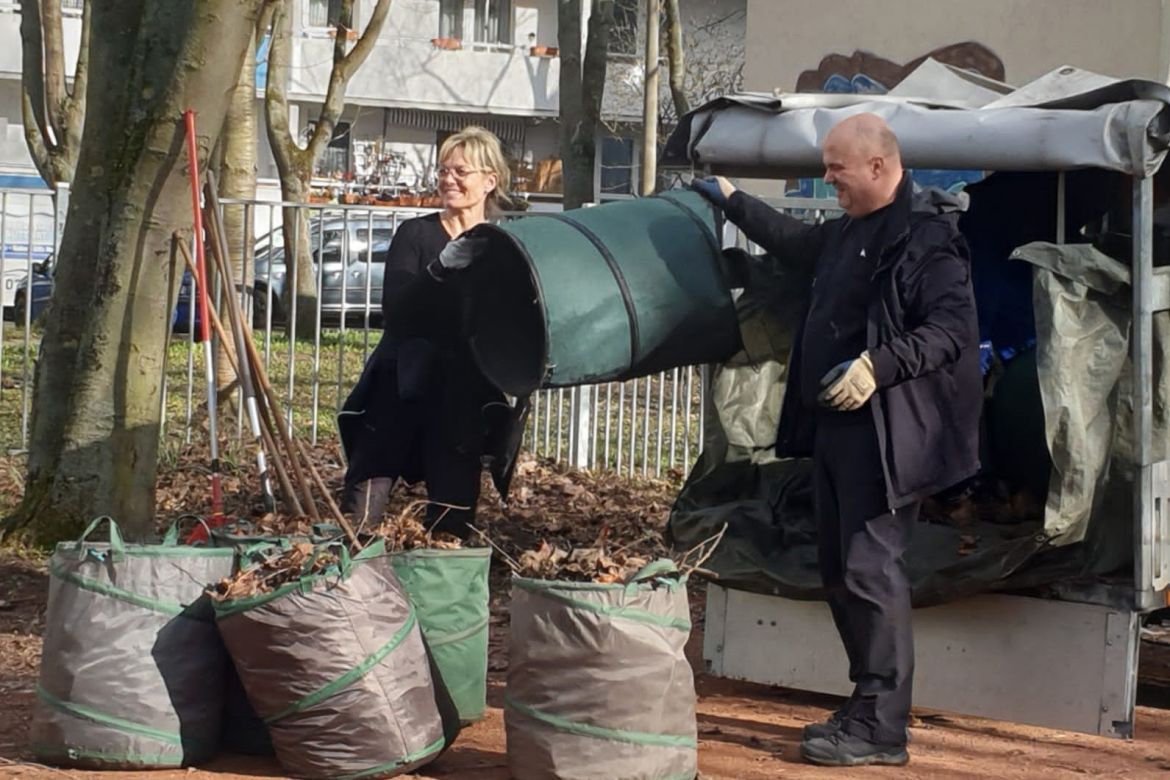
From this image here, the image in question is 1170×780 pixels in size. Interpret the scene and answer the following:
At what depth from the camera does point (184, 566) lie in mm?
5102

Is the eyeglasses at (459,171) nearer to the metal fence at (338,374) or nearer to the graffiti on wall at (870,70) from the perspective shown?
the metal fence at (338,374)

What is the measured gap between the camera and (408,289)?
20.9ft

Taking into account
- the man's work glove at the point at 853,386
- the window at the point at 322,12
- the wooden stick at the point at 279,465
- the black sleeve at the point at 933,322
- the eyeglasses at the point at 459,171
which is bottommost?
the wooden stick at the point at 279,465

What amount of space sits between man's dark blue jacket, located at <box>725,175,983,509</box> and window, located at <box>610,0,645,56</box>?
34.2m

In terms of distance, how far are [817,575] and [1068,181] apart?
1756 millimetres

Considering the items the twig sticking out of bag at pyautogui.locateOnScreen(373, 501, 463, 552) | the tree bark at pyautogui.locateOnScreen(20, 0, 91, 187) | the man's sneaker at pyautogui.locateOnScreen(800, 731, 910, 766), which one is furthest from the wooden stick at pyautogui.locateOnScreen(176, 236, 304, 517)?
the tree bark at pyautogui.locateOnScreen(20, 0, 91, 187)

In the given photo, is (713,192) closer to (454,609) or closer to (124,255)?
(454,609)

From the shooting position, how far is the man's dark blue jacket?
17.0ft

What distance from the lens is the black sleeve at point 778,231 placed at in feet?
19.7

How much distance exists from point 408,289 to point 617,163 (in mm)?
37506

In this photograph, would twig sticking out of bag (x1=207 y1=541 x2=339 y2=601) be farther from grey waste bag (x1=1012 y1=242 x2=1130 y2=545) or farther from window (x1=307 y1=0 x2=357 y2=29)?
window (x1=307 y1=0 x2=357 y2=29)

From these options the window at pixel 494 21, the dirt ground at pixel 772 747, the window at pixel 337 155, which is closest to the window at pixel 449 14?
the window at pixel 494 21

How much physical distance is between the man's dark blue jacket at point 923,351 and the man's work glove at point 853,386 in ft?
0.11

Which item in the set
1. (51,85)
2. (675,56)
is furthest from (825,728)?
(675,56)
